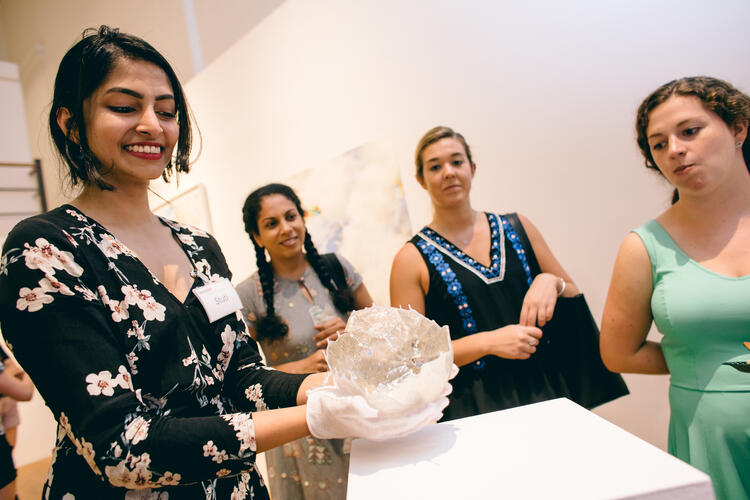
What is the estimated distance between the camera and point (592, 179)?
1.90m

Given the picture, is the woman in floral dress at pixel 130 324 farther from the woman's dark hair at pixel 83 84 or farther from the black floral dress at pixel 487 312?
the black floral dress at pixel 487 312

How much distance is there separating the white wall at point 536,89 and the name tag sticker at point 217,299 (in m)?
1.53

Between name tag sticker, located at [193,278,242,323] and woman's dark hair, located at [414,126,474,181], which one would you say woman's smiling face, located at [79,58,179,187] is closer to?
name tag sticker, located at [193,278,242,323]

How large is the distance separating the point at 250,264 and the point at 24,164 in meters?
4.16

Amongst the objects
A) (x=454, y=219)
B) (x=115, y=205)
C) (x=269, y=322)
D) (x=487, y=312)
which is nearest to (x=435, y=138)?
(x=454, y=219)

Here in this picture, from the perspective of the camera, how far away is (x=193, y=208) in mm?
3654

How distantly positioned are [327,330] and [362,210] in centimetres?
100

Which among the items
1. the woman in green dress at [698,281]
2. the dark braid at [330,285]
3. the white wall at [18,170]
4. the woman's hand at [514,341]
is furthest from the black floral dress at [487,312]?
the white wall at [18,170]

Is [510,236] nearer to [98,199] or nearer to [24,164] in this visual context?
[98,199]

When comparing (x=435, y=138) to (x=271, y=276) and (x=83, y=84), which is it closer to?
(x=271, y=276)

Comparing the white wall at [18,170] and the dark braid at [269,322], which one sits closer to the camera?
the dark braid at [269,322]

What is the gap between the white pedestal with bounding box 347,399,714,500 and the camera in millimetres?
510

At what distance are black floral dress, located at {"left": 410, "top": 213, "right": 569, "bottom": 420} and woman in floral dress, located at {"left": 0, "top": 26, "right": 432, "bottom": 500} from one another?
28.5 inches

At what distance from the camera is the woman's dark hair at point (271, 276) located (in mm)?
Result: 1867
